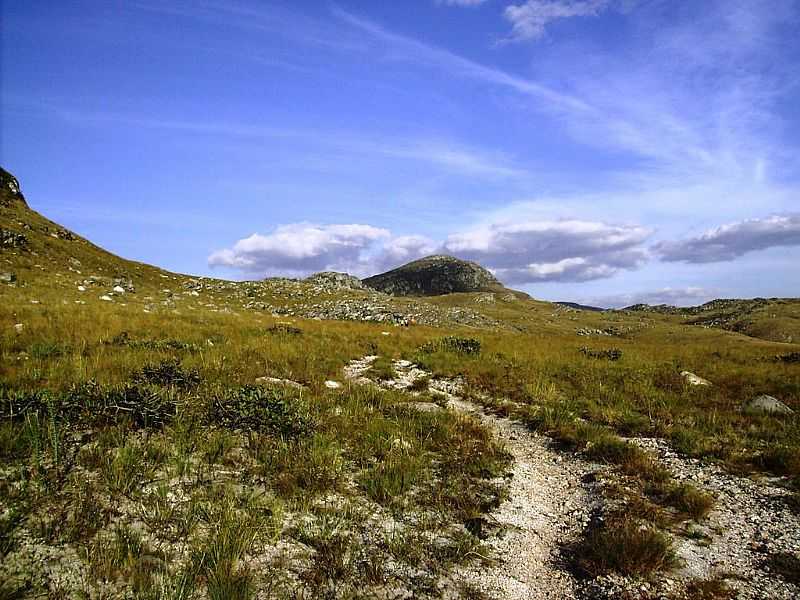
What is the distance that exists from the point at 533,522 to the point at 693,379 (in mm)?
10958

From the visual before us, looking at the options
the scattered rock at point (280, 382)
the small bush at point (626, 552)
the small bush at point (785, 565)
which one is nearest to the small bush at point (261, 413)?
the scattered rock at point (280, 382)

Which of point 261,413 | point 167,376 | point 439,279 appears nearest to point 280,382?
point 167,376

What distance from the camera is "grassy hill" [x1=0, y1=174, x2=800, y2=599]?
4355 mm

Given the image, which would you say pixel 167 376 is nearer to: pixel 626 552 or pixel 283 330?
pixel 626 552

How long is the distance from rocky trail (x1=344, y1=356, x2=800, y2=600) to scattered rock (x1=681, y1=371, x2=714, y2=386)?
20.1 ft

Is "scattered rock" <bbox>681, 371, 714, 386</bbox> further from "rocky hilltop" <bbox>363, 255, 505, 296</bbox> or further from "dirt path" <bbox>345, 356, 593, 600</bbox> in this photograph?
"rocky hilltop" <bbox>363, 255, 505, 296</bbox>

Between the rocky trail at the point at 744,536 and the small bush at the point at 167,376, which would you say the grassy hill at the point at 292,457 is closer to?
the small bush at the point at 167,376

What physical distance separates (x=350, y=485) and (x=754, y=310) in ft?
318

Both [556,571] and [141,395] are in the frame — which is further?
[141,395]

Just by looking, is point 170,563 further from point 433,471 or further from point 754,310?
point 754,310

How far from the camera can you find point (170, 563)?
14.1 feet

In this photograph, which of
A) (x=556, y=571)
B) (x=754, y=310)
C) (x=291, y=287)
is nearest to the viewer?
(x=556, y=571)

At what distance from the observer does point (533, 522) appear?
5789mm

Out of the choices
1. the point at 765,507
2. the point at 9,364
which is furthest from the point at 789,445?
the point at 9,364
